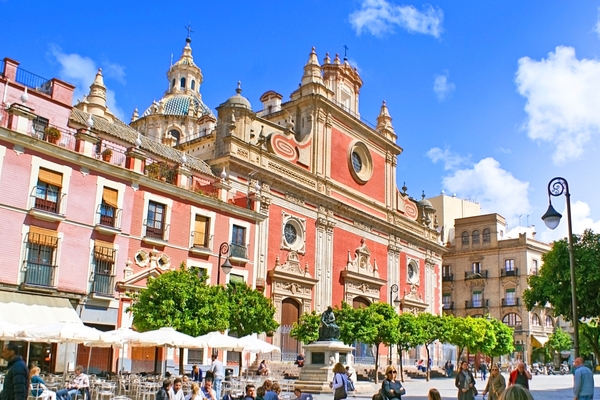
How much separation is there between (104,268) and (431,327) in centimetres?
1934

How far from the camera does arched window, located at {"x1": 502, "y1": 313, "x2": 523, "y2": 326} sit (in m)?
54.0

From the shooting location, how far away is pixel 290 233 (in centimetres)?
3353

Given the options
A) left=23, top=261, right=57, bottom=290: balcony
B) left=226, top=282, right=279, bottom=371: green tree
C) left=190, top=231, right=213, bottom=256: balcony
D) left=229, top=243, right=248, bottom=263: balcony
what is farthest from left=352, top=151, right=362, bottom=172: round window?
left=23, top=261, right=57, bottom=290: balcony

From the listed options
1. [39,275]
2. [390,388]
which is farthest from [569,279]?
[39,275]

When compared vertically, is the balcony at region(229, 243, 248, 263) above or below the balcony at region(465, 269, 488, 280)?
below

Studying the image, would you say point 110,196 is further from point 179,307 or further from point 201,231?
point 179,307

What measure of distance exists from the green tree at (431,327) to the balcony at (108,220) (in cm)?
1715

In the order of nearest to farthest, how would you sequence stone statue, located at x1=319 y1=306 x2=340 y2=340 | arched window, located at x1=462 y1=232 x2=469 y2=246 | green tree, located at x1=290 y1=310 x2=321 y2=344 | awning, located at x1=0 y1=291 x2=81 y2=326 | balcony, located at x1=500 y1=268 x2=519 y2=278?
awning, located at x1=0 y1=291 x2=81 y2=326, stone statue, located at x1=319 y1=306 x2=340 y2=340, green tree, located at x1=290 y1=310 x2=321 y2=344, balcony, located at x1=500 y1=268 x2=519 y2=278, arched window, located at x1=462 y1=232 x2=469 y2=246

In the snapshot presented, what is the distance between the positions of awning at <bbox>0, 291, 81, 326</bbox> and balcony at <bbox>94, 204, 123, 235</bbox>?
2.87m

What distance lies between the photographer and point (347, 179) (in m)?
38.4

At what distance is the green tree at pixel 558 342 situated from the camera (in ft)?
171

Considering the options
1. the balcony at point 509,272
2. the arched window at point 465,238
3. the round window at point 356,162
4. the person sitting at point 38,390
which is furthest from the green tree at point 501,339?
the person sitting at point 38,390

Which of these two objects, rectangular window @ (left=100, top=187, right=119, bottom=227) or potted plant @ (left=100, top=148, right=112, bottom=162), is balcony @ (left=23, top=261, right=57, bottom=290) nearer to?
rectangular window @ (left=100, top=187, right=119, bottom=227)

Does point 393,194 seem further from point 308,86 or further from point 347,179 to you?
point 308,86
